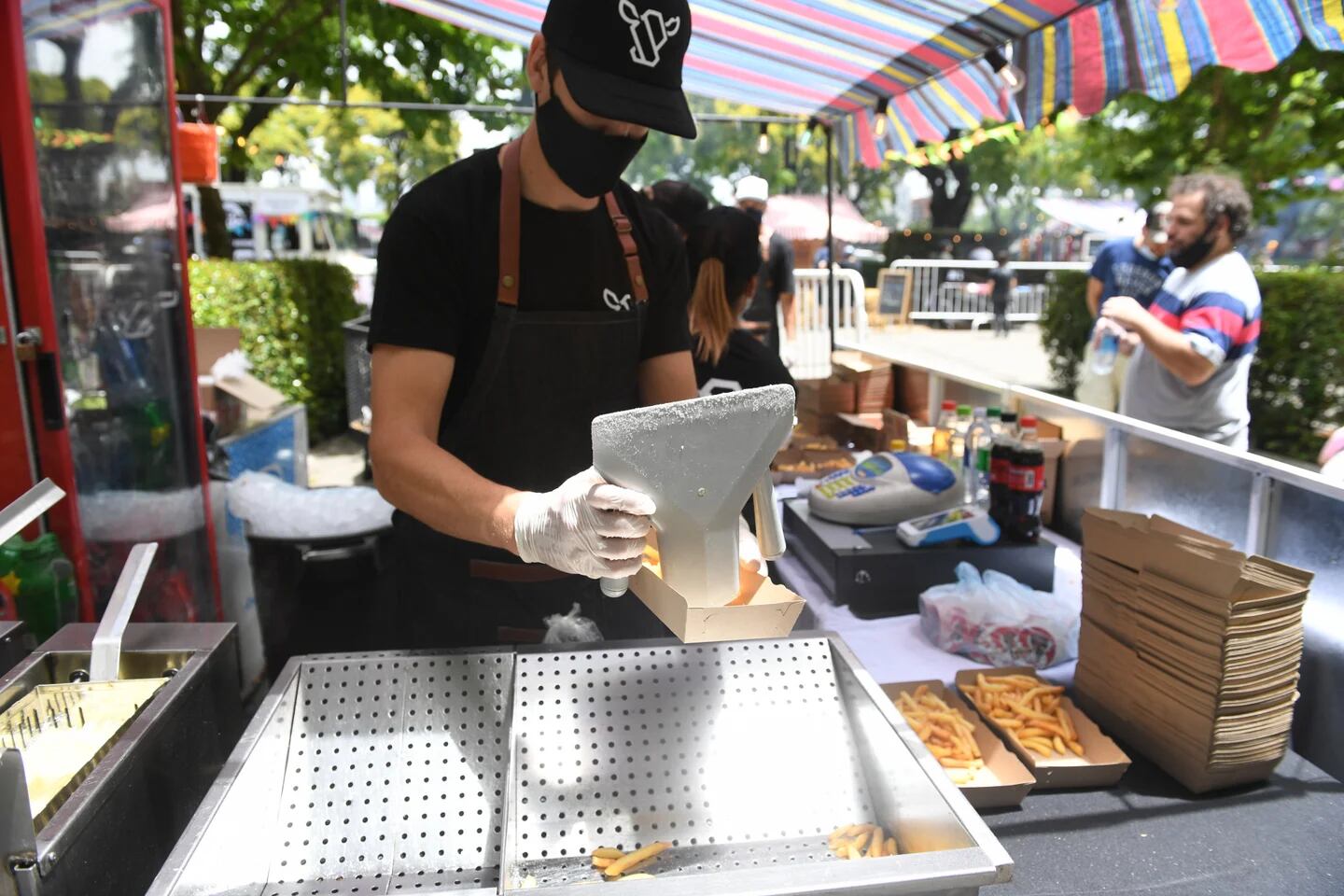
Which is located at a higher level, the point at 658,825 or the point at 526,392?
the point at 526,392

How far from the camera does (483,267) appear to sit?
1.69 metres

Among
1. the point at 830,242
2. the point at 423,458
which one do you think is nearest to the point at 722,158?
the point at 830,242

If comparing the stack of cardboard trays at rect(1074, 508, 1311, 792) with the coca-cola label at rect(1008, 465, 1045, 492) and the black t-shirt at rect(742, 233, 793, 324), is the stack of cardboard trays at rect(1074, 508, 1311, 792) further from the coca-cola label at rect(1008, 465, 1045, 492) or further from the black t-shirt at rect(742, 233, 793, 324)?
the black t-shirt at rect(742, 233, 793, 324)

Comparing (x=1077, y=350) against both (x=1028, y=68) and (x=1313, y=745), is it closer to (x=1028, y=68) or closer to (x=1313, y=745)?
(x=1028, y=68)

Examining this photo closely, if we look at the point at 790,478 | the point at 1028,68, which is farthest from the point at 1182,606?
the point at 1028,68

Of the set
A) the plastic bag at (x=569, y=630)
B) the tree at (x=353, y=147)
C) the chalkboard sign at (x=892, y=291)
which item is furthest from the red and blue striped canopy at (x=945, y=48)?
the tree at (x=353, y=147)

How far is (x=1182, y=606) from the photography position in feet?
6.02

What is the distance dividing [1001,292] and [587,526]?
17.5 meters

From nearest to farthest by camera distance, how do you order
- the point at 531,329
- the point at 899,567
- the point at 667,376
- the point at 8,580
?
1. the point at 531,329
2. the point at 667,376
3. the point at 8,580
4. the point at 899,567

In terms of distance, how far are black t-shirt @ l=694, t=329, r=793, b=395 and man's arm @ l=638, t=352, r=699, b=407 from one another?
1031mm

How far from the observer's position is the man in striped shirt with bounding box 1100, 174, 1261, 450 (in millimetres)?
3062

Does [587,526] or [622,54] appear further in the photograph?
[622,54]

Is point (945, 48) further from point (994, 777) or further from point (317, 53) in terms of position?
point (317, 53)

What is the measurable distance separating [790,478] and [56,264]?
2678 mm
